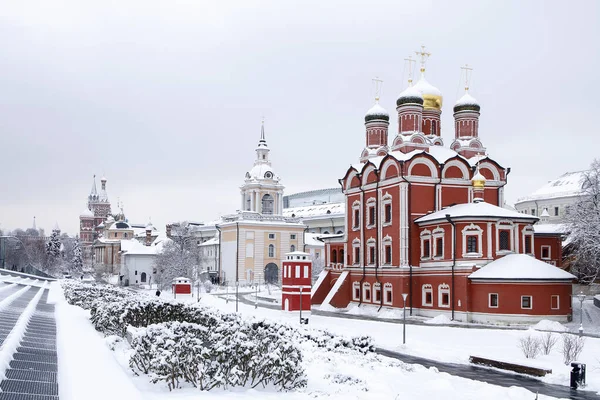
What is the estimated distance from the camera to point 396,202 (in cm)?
4034

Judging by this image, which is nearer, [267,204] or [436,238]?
[436,238]

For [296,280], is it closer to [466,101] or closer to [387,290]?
[387,290]

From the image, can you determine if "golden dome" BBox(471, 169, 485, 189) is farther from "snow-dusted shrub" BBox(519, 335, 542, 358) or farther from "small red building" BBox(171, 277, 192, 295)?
"small red building" BBox(171, 277, 192, 295)

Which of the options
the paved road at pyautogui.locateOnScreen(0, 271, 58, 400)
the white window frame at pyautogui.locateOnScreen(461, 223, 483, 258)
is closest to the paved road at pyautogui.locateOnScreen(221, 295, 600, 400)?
the paved road at pyautogui.locateOnScreen(0, 271, 58, 400)

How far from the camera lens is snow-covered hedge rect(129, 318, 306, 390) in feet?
42.8

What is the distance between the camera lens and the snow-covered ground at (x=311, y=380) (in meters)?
12.0

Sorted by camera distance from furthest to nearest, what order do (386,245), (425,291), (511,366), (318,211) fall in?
(318,211) < (386,245) < (425,291) < (511,366)

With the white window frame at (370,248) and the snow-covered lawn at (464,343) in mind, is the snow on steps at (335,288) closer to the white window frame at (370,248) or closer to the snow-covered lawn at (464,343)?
the white window frame at (370,248)

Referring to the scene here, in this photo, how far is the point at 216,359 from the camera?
1345 cm

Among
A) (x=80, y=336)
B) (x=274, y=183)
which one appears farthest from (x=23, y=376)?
(x=274, y=183)

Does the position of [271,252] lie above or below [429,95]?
below

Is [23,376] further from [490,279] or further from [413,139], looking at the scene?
[413,139]

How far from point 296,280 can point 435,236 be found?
9.11 m

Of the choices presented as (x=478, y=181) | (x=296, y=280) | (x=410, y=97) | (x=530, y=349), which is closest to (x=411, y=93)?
(x=410, y=97)
